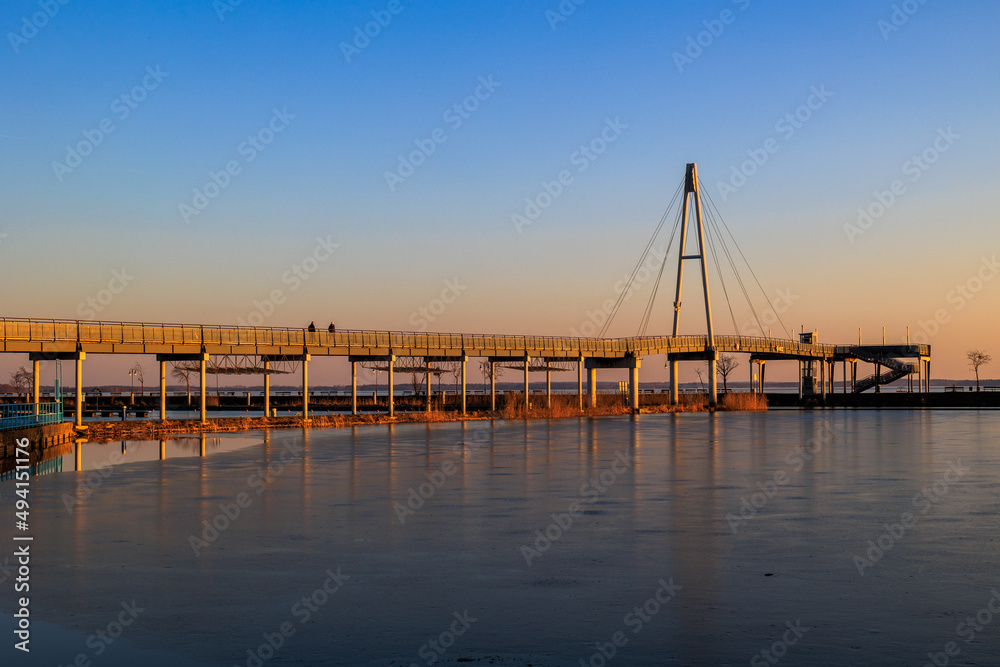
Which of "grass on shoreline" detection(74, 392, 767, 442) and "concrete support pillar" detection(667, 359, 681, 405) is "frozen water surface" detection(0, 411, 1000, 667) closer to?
"grass on shoreline" detection(74, 392, 767, 442)

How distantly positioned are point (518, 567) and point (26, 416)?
33121 mm

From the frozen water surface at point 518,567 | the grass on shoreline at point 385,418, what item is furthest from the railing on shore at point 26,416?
the frozen water surface at point 518,567

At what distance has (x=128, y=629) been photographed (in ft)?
32.9

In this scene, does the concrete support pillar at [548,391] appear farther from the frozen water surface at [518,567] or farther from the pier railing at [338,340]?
the frozen water surface at [518,567]

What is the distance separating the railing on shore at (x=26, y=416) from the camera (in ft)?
118

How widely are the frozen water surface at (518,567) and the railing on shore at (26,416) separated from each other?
1208cm

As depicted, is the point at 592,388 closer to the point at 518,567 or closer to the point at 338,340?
the point at 338,340

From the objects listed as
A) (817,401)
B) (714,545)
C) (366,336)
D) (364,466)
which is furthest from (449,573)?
(817,401)

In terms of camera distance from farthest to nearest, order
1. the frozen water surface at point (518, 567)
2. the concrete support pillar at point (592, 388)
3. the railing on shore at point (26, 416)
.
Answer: the concrete support pillar at point (592, 388) → the railing on shore at point (26, 416) → the frozen water surface at point (518, 567)

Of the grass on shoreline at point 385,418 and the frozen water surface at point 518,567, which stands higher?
the frozen water surface at point 518,567

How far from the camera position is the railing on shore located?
3597cm

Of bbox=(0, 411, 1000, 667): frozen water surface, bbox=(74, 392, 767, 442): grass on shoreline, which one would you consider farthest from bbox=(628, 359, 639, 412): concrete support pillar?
bbox=(0, 411, 1000, 667): frozen water surface

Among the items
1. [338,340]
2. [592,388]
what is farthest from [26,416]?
[592,388]

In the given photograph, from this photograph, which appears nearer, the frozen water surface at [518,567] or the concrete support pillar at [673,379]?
the frozen water surface at [518,567]
